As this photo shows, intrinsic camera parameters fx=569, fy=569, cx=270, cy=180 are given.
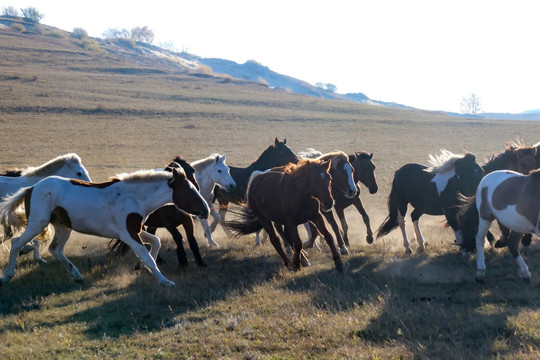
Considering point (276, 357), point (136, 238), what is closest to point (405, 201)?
point (136, 238)

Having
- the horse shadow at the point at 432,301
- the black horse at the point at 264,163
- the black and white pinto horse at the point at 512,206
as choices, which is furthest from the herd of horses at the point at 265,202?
the black horse at the point at 264,163

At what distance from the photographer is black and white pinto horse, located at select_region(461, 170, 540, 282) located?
7.76 metres

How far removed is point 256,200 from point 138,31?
19153cm

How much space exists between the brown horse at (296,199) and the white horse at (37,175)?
344 cm

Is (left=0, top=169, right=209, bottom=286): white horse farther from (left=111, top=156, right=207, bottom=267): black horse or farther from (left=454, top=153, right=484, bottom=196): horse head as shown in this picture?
(left=454, top=153, right=484, bottom=196): horse head

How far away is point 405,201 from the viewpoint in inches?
472

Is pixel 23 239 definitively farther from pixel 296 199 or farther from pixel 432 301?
pixel 432 301

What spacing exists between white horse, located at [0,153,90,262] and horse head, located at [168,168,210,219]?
274cm

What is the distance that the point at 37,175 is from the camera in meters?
10.6

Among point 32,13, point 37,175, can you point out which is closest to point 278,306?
point 37,175

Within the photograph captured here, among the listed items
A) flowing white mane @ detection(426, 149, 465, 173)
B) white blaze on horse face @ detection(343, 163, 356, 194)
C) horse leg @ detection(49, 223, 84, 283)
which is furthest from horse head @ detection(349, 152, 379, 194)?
horse leg @ detection(49, 223, 84, 283)

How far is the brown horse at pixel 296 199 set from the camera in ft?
30.3

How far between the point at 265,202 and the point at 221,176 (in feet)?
6.85

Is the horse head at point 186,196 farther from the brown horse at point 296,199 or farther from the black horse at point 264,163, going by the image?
the black horse at point 264,163
